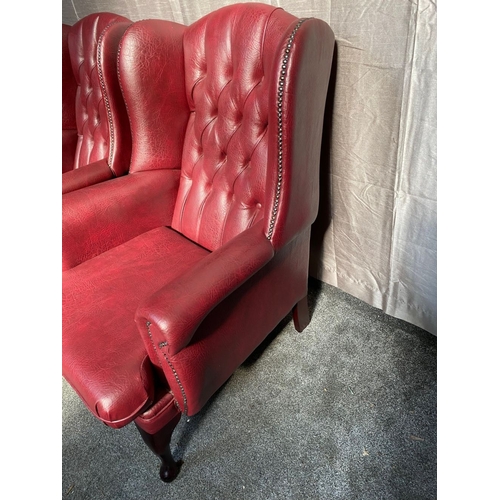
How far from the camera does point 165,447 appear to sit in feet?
3.25

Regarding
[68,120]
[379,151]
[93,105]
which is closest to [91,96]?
[93,105]

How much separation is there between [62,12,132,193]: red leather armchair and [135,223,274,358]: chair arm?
29.6 inches

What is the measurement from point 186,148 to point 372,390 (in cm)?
101

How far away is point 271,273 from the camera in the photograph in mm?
1037

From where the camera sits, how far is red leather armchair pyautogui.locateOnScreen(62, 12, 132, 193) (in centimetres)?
127

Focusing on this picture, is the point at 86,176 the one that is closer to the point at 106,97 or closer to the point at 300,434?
the point at 106,97

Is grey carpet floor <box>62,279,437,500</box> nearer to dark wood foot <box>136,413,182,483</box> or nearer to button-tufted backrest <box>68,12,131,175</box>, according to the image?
dark wood foot <box>136,413,182,483</box>

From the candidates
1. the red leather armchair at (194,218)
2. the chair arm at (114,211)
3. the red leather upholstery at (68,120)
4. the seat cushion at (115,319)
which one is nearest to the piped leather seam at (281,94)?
the red leather armchair at (194,218)

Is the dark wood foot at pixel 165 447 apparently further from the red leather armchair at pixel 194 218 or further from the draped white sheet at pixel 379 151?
the draped white sheet at pixel 379 151

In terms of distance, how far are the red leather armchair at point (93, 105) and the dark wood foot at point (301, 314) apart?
0.82 meters

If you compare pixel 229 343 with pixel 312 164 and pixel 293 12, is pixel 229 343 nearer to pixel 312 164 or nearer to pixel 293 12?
pixel 312 164

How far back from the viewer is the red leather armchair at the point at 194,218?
0.82 meters

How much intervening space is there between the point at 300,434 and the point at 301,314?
0.40m
